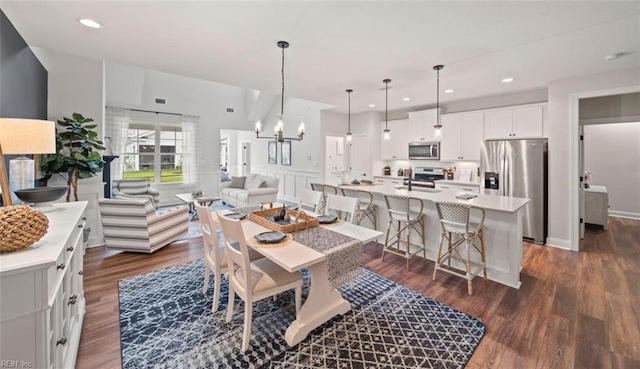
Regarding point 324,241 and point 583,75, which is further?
point 583,75

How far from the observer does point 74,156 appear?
341 cm

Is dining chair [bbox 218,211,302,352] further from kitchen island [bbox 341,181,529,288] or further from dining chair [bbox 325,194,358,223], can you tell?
kitchen island [bbox 341,181,529,288]

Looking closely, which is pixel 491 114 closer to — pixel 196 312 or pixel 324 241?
pixel 324 241

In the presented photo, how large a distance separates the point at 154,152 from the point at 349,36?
674 cm

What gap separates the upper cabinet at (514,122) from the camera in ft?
15.1

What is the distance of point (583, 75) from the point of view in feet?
12.4

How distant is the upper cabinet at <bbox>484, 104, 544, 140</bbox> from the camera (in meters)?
4.59

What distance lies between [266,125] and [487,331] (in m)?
8.12

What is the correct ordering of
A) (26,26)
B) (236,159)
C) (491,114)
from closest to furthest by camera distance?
1. (26,26)
2. (491,114)
3. (236,159)

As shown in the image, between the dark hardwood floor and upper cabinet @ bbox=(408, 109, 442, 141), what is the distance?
2.84 m

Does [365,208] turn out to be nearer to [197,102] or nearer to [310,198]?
[310,198]

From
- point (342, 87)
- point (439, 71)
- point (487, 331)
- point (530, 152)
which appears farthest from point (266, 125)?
point (487, 331)

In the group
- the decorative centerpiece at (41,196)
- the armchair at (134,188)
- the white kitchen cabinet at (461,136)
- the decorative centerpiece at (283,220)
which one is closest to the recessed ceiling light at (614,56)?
the white kitchen cabinet at (461,136)

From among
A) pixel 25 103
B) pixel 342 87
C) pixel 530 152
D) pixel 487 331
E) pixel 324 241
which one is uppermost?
pixel 342 87
